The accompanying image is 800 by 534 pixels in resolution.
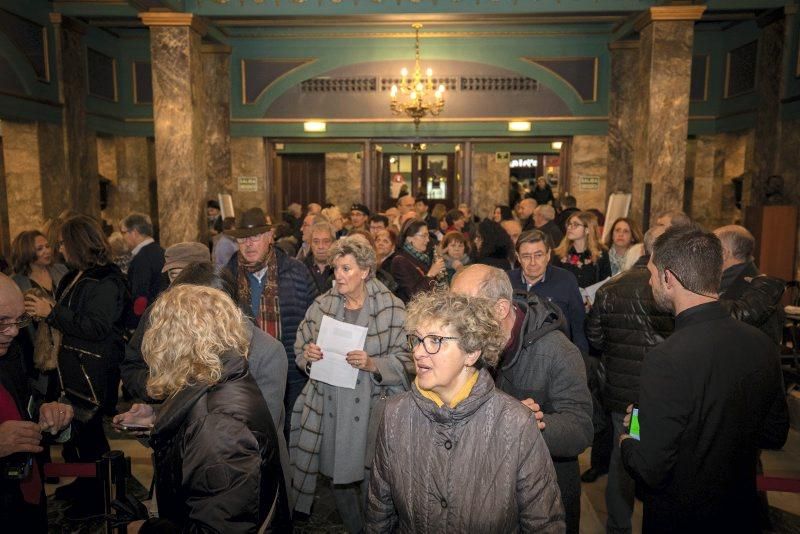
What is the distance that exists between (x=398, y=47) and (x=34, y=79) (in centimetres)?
655

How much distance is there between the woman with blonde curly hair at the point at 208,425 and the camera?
1740 millimetres

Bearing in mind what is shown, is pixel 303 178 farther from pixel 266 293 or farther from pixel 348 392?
pixel 348 392

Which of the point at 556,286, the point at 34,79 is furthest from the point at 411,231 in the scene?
the point at 34,79

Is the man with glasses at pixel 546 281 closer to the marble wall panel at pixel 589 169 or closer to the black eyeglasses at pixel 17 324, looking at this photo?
the black eyeglasses at pixel 17 324

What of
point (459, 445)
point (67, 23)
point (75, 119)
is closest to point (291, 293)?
point (459, 445)

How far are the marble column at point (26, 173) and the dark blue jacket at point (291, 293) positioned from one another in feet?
24.3

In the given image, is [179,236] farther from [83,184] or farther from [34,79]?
[34,79]

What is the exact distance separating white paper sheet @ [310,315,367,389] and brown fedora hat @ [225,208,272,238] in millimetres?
977

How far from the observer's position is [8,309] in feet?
8.23

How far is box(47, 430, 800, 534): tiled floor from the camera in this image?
371 centimetres

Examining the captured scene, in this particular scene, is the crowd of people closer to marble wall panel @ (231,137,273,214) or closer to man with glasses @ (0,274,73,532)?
man with glasses @ (0,274,73,532)

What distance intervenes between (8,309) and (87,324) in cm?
100

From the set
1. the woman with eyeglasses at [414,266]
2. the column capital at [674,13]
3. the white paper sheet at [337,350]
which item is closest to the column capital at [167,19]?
the woman with eyeglasses at [414,266]

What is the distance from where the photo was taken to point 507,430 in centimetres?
177
